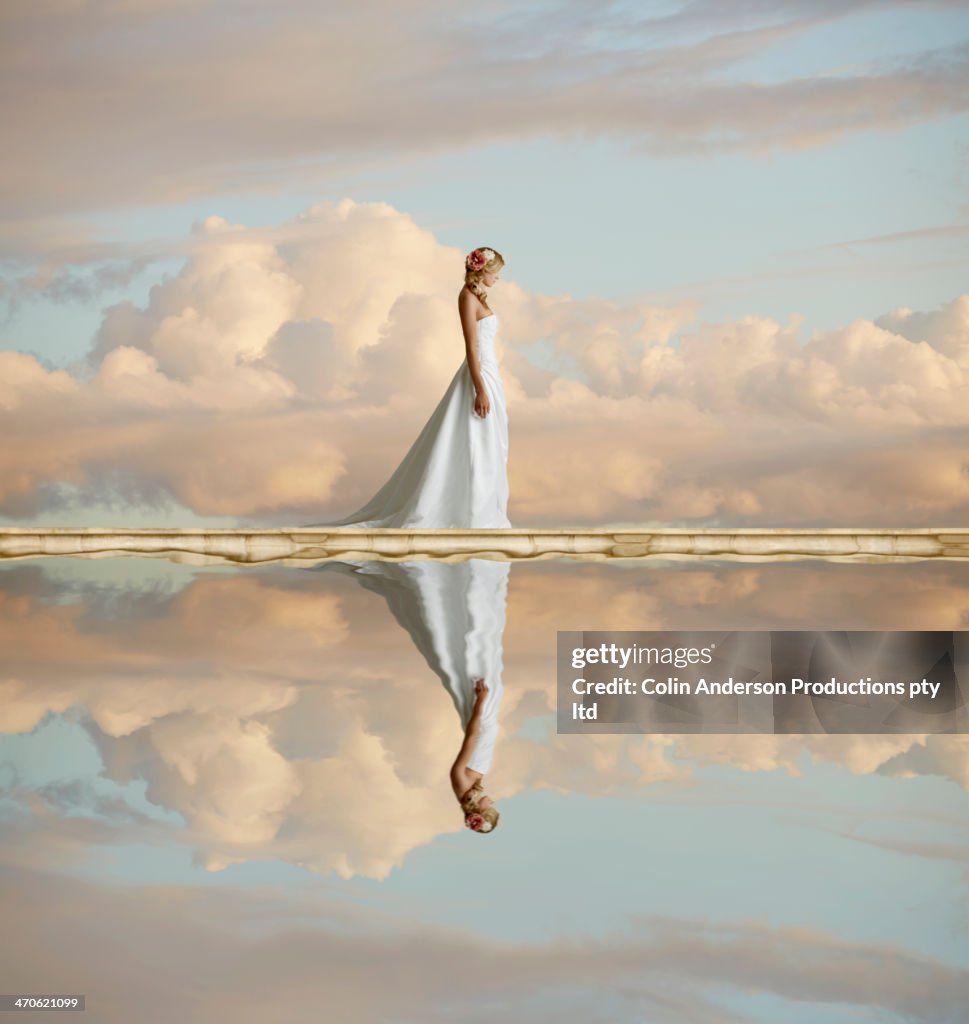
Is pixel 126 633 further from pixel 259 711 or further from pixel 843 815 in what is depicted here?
pixel 843 815

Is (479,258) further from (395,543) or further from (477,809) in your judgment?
(477,809)

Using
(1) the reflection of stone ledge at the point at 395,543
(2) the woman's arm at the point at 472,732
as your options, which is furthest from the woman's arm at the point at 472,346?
(2) the woman's arm at the point at 472,732

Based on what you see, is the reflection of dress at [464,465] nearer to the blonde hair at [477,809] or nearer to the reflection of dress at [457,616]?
the reflection of dress at [457,616]

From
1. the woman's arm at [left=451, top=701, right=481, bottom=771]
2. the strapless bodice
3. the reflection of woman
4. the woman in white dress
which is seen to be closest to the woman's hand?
the strapless bodice

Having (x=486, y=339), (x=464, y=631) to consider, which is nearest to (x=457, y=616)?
(x=464, y=631)

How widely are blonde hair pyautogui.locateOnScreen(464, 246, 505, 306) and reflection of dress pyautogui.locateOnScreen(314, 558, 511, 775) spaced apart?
109cm

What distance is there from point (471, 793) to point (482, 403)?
276 centimetres

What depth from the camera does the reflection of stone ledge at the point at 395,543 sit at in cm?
560

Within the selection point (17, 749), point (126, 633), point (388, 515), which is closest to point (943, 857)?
point (17, 749)

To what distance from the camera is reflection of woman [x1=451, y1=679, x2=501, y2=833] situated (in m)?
3.20

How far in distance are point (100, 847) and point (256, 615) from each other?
5.48 ft

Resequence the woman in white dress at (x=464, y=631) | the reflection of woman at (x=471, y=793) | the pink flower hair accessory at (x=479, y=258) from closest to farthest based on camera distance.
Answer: the reflection of woman at (x=471, y=793) < the woman in white dress at (x=464, y=631) < the pink flower hair accessory at (x=479, y=258)

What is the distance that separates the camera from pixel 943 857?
11.1ft

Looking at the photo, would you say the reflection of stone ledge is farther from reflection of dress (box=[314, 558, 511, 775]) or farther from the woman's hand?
the woman's hand
